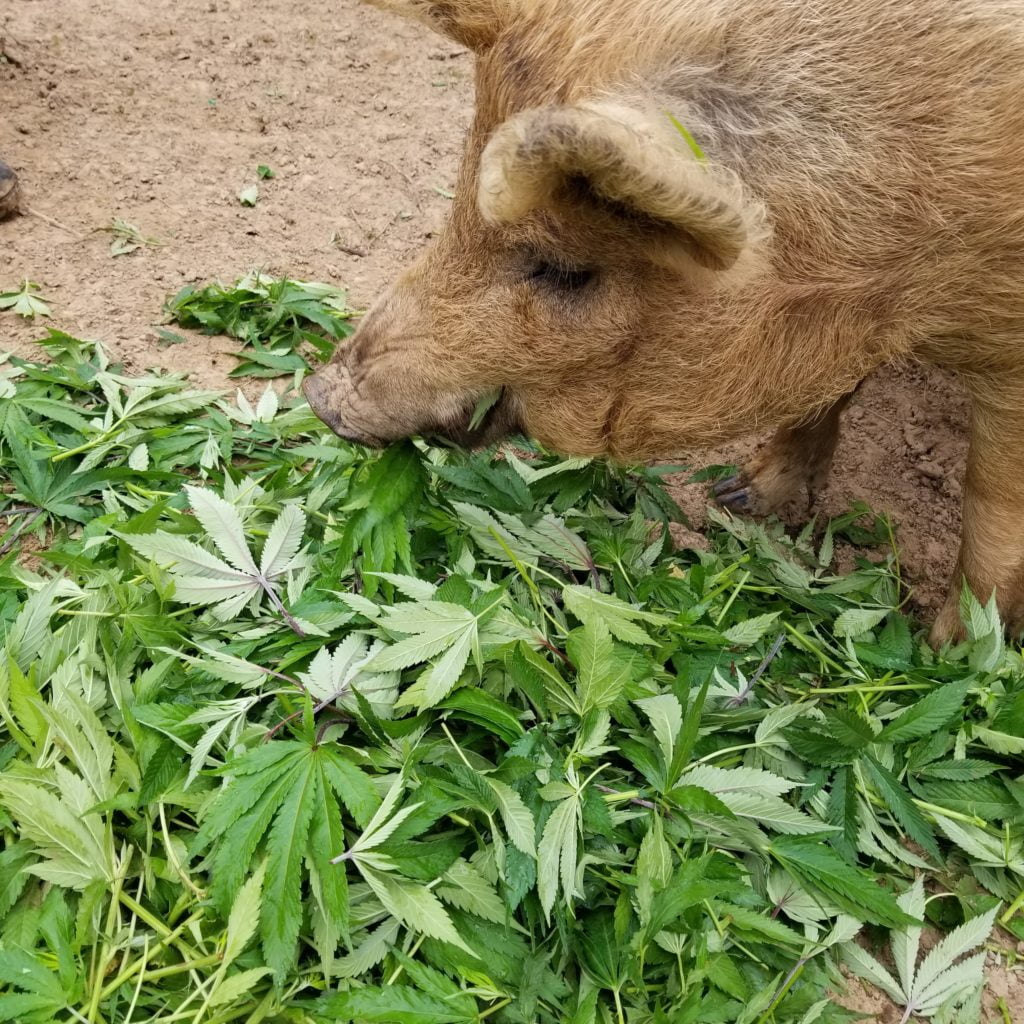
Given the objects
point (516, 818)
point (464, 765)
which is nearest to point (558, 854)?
point (516, 818)

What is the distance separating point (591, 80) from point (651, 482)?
4.72ft

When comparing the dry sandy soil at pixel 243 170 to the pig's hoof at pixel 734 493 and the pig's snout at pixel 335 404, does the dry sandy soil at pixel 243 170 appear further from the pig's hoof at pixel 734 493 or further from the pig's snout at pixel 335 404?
the pig's snout at pixel 335 404

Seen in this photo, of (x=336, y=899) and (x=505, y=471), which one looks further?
(x=505, y=471)

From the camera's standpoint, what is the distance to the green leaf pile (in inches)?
66.6

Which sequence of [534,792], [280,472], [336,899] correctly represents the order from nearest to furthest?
[336,899], [534,792], [280,472]

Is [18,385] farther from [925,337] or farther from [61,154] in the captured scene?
[925,337]

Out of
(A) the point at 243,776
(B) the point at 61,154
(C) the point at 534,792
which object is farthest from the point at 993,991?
(B) the point at 61,154

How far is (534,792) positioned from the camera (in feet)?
6.13

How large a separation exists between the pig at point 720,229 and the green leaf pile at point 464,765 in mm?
443

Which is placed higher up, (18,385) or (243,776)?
(243,776)

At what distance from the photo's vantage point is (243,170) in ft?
14.6

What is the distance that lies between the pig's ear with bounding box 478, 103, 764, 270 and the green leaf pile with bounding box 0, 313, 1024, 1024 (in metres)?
0.91

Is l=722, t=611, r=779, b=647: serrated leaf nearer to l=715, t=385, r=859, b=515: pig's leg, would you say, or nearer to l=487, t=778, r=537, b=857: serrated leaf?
l=487, t=778, r=537, b=857: serrated leaf

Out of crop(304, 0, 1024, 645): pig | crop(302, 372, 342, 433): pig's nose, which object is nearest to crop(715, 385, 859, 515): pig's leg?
crop(304, 0, 1024, 645): pig
